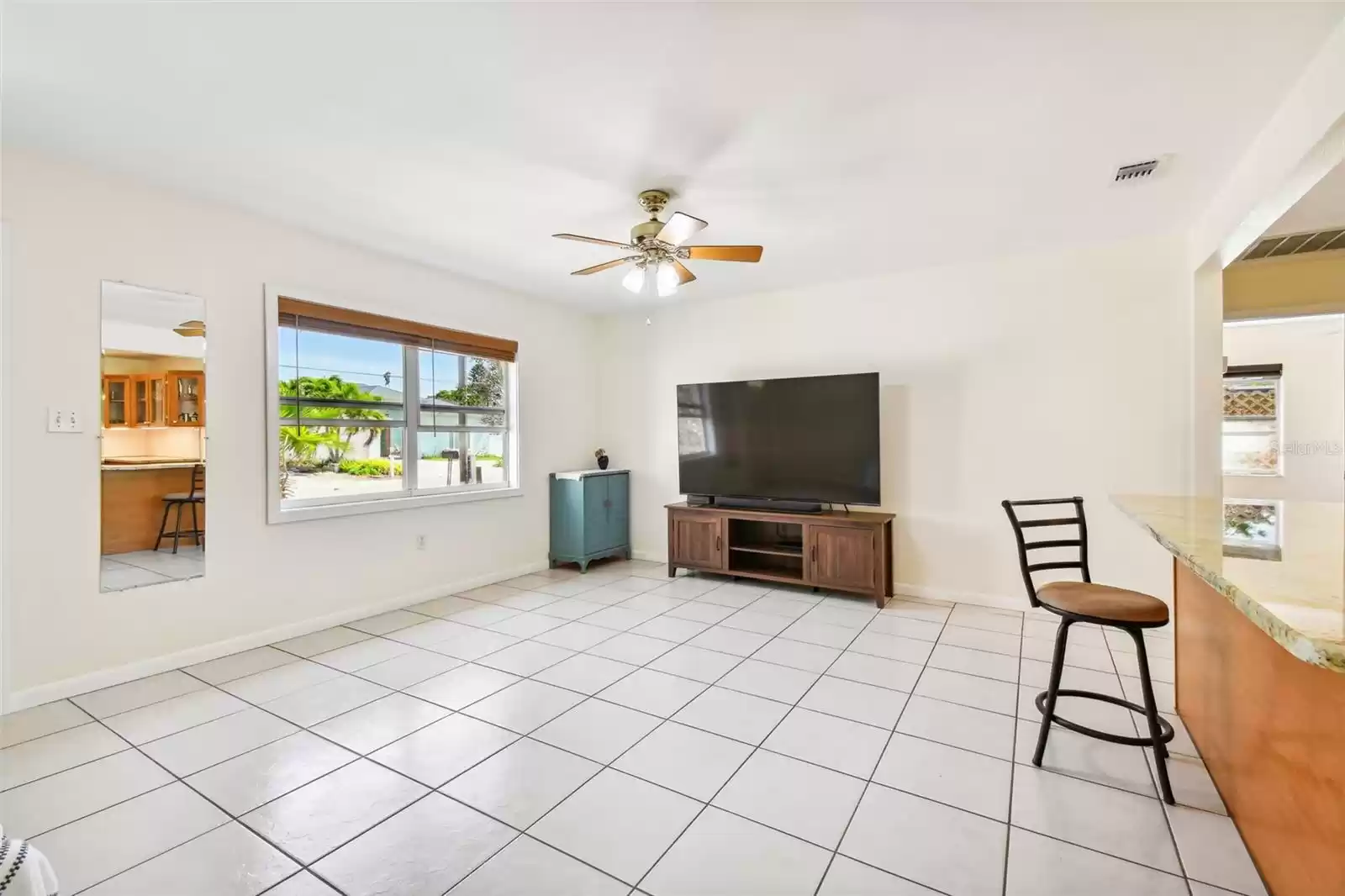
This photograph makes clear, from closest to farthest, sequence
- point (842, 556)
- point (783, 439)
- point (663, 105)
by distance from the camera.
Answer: point (663, 105) < point (842, 556) < point (783, 439)

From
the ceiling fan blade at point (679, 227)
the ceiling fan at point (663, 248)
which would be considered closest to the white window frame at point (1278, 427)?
the ceiling fan at point (663, 248)

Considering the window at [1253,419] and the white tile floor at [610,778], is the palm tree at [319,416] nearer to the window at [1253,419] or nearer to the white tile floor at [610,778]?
the white tile floor at [610,778]

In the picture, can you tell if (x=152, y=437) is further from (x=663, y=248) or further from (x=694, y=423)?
(x=694, y=423)

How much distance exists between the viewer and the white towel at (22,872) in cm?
93

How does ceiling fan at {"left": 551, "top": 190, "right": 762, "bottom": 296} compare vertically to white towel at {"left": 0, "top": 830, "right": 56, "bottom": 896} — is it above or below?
above

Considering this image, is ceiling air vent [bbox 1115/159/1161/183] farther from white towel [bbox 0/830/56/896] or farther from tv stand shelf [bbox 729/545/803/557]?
white towel [bbox 0/830/56/896]

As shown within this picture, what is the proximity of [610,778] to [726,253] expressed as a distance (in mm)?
2392

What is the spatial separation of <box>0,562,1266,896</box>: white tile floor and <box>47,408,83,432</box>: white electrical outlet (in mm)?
1225

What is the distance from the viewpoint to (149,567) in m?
2.85

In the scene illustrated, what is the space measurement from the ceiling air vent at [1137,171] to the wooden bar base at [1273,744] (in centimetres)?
183

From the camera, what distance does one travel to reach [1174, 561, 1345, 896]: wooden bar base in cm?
124

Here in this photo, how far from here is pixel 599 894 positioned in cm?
146

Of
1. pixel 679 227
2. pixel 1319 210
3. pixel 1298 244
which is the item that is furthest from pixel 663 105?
pixel 1298 244

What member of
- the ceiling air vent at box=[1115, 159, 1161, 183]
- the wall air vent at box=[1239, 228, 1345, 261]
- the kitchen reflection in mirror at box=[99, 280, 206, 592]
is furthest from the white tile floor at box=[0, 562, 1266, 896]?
the wall air vent at box=[1239, 228, 1345, 261]
